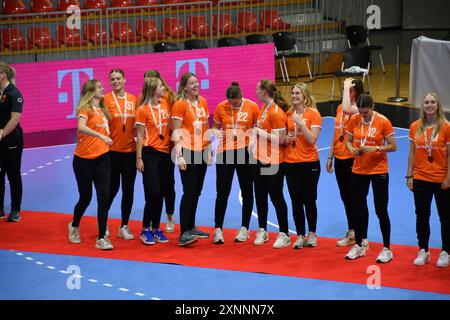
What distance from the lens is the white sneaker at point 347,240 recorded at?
8.96 m

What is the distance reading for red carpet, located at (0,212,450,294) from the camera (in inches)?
314

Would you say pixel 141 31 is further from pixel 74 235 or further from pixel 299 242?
pixel 299 242

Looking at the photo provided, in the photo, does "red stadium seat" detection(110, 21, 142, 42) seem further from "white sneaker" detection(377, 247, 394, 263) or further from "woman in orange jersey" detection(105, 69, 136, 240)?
"white sneaker" detection(377, 247, 394, 263)

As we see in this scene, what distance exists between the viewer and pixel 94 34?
16703 millimetres

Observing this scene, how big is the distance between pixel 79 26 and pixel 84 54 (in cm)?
57

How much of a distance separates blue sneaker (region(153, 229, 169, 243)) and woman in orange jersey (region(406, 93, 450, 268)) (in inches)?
106

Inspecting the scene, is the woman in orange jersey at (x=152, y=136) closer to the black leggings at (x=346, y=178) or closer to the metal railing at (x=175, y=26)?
the black leggings at (x=346, y=178)

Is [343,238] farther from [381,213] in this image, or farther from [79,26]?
[79,26]

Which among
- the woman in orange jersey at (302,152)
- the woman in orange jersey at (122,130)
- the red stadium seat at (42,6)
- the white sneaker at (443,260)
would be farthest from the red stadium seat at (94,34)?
the white sneaker at (443,260)

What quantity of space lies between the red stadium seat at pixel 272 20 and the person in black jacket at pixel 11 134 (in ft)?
34.0

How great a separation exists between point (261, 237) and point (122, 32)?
31.3ft

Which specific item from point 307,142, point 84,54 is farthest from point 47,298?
point 84,54

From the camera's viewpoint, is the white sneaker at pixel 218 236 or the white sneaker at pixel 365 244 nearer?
the white sneaker at pixel 365 244
